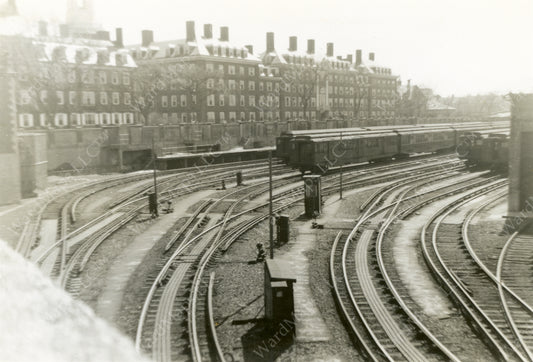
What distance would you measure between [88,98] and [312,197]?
4853 cm

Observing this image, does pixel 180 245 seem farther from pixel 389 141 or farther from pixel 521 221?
pixel 389 141

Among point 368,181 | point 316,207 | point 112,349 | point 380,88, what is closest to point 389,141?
point 368,181

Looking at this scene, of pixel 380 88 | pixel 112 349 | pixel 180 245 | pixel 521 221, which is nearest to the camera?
pixel 112 349

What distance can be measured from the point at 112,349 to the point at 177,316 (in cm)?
204

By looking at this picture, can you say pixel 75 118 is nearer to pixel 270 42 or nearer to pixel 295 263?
pixel 270 42

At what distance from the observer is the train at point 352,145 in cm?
3697

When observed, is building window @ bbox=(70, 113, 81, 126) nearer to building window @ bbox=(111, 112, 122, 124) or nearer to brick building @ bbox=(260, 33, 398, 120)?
building window @ bbox=(111, 112, 122, 124)

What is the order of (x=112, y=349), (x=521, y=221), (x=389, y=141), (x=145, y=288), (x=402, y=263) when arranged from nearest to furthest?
(x=112, y=349) → (x=145, y=288) → (x=402, y=263) → (x=521, y=221) → (x=389, y=141)

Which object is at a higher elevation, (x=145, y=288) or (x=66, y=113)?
(x=66, y=113)

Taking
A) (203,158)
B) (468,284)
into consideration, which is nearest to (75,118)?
(203,158)

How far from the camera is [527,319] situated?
12.6 metres

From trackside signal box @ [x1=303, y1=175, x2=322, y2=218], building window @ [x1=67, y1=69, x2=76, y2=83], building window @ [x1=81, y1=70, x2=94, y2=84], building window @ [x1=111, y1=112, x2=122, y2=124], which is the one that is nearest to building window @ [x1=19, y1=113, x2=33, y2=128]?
building window @ [x1=67, y1=69, x2=76, y2=83]

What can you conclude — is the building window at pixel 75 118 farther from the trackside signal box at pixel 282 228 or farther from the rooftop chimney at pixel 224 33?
the trackside signal box at pixel 282 228

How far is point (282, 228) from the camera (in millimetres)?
20062
